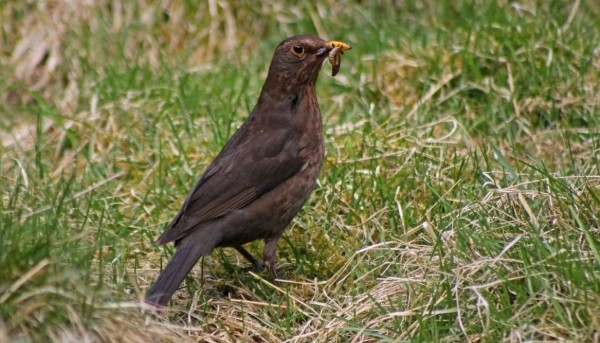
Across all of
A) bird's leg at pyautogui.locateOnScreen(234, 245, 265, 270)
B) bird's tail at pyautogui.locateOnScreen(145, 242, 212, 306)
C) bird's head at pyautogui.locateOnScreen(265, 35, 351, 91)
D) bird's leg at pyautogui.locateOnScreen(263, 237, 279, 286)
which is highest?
bird's head at pyautogui.locateOnScreen(265, 35, 351, 91)

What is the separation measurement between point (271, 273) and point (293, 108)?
0.89m

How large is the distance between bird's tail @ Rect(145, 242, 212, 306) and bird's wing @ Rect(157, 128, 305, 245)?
0.10 meters

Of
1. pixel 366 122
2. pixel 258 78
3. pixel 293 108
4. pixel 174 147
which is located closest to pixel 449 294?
pixel 293 108

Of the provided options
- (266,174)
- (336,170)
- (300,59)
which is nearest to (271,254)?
(266,174)

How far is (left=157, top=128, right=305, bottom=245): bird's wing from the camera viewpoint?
4.94 meters

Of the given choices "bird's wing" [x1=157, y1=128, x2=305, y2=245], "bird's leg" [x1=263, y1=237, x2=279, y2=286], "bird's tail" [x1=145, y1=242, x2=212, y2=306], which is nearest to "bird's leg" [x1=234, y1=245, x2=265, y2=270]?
"bird's leg" [x1=263, y1=237, x2=279, y2=286]

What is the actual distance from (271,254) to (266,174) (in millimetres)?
401

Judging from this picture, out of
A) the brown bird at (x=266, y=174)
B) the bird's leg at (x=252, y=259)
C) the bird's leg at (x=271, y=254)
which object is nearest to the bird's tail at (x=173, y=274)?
the brown bird at (x=266, y=174)

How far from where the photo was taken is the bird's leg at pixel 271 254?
507 centimetres

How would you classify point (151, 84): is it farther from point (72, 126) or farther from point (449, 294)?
point (449, 294)

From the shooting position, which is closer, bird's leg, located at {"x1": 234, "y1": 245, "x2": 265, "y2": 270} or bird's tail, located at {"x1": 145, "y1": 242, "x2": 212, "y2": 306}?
bird's tail, located at {"x1": 145, "y1": 242, "x2": 212, "y2": 306}

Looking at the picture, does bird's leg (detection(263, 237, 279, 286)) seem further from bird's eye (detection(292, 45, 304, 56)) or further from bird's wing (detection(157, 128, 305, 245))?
bird's eye (detection(292, 45, 304, 56))

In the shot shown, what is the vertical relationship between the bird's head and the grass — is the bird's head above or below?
above

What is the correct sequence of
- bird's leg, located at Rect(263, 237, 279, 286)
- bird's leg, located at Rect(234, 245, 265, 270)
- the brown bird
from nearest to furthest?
the brown bird
bird's leg, located at Rect(263, 237, 279, 286)
bird's leg, located at Rect(234, 245, 265, 270)
